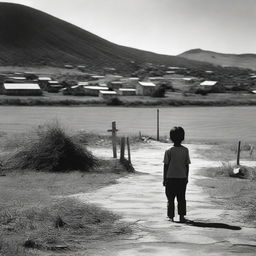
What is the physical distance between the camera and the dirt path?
271 inches

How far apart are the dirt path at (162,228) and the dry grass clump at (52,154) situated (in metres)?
3.92

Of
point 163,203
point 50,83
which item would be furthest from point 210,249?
point 50,83

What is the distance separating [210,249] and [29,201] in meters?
5.15

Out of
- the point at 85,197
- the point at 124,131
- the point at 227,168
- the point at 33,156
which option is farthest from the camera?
the point at 124,131

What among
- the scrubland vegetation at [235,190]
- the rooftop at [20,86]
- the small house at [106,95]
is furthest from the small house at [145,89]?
the scrubland vegetation at [235,190]

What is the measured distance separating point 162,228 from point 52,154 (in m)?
10.1

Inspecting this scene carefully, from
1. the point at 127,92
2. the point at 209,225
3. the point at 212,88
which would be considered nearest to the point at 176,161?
the point at 209,225

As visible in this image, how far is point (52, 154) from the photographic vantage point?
1791cm

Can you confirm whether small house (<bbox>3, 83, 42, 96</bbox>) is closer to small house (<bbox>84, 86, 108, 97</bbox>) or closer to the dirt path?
small house (<bbox>84, 86, 108, 97</bbox>)

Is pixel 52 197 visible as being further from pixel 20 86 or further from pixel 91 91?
pixel 20 86

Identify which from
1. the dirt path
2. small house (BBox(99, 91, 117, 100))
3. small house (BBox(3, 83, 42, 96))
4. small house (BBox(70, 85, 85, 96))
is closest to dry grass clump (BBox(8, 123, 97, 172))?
the dirt path

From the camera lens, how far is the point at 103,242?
24.2ft

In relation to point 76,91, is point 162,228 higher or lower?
lower

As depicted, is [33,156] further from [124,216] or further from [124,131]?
[124,131]
